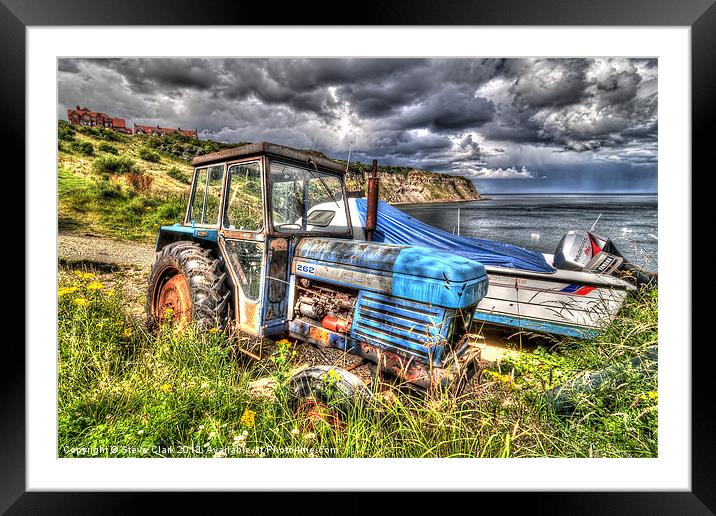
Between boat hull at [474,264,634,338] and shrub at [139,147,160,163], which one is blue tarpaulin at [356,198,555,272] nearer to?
boat hull at [474,264,634,338]

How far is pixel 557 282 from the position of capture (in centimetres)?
366

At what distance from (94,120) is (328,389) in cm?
326

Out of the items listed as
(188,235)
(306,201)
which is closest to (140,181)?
(188,235)

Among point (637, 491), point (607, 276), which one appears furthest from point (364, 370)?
point (607, 276)

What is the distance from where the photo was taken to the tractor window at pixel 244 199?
2.38 metres

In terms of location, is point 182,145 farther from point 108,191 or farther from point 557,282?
point 557,282

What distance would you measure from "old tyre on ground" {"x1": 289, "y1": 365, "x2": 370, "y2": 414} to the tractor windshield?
1121mm

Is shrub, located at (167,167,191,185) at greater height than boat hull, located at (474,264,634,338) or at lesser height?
greater

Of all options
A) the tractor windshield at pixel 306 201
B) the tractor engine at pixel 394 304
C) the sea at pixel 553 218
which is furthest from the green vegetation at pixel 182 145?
the sea at pixel 553 218

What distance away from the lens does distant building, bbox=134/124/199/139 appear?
3234 millimetres

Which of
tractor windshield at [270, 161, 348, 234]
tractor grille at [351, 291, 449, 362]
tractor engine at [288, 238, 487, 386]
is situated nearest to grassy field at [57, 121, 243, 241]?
tractor windshield at [270, 161, 348, 234]

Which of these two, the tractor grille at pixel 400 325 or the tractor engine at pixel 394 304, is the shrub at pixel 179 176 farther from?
the tractor grille at pixel 400 325
